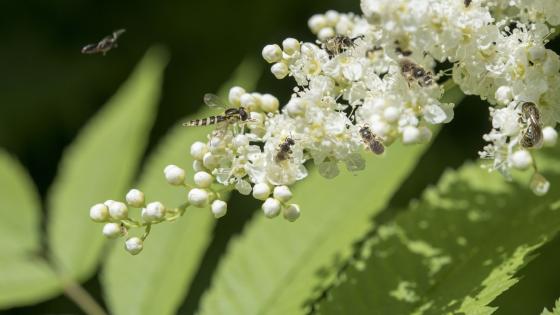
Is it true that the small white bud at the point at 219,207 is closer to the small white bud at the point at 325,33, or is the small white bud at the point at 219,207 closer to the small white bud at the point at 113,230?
the small white bud at the point at 113,230

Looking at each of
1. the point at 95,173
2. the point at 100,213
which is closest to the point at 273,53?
the point at 100,213

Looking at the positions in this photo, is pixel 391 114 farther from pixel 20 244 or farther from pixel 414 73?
pixel 20 244

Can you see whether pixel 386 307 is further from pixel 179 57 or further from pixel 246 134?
pixel 179 57

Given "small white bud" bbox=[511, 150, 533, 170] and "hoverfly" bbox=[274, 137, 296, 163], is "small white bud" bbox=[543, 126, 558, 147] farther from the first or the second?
"hoverfly" bbox=[274, 137, 296, 163]

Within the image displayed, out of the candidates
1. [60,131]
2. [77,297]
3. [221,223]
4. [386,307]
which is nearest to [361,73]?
[386,307]

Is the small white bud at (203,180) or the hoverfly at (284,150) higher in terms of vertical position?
the hoverfly at (284,150)

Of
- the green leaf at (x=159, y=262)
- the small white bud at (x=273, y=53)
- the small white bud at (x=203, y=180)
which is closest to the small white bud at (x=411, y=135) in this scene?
the small white bud at (x=273, y=53)
